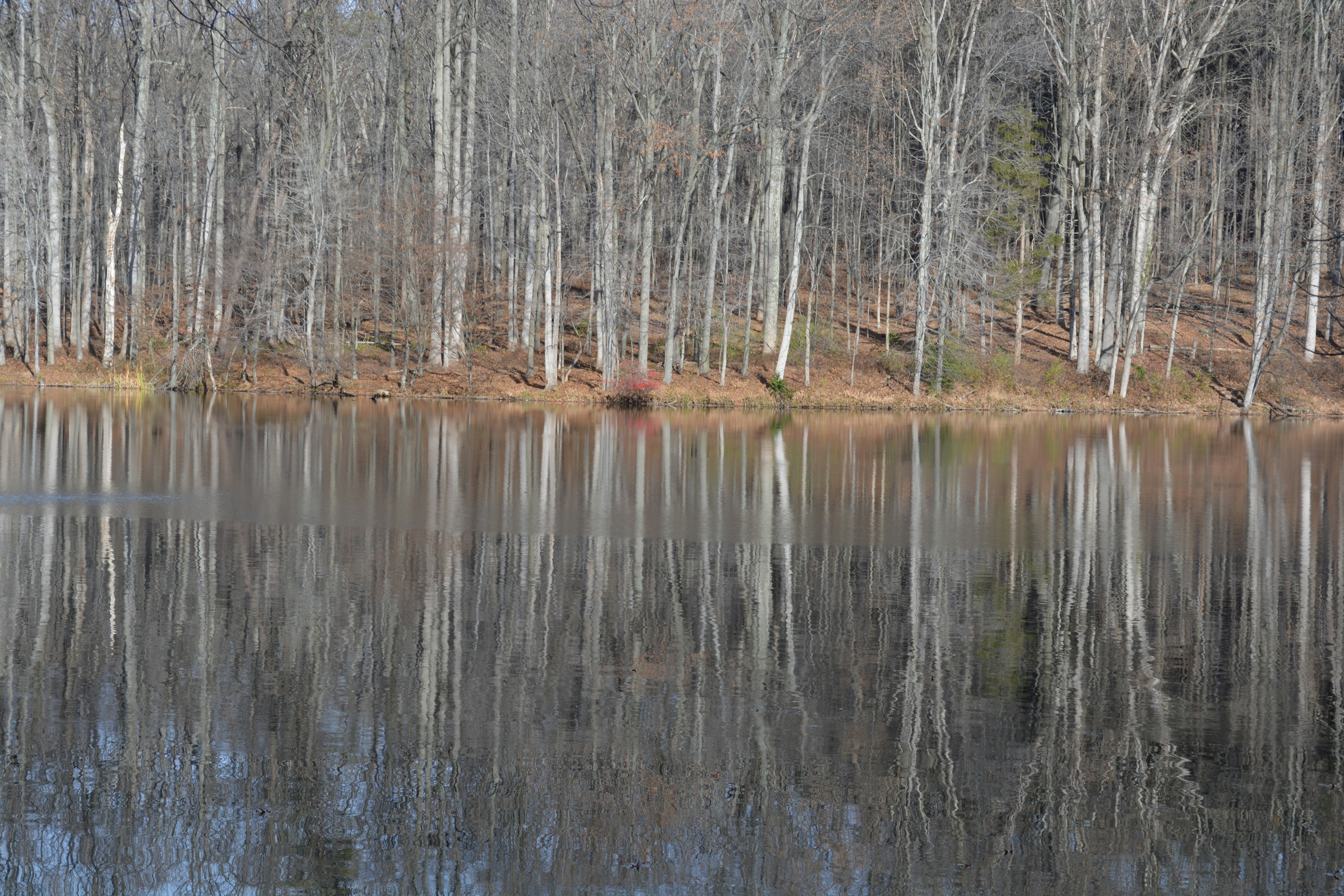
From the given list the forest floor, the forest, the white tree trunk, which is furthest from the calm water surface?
the white tree trunk

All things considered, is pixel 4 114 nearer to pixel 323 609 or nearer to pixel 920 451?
pixel 920 451

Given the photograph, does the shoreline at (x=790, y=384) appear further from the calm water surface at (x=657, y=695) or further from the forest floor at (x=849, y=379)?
the calm water surface at (x=657, y=695)

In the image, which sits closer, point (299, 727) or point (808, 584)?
point (299, 727)

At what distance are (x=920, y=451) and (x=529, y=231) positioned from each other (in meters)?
20.5

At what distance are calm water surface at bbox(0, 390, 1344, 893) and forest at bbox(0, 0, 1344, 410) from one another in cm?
2541

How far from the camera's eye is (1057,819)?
5695 mm

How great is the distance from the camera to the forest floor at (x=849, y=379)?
41406 millimetres

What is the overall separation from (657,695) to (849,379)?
37308 millimetres

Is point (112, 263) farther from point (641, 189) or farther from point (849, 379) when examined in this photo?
point (849, 379)

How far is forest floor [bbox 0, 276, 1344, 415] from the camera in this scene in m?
41.4

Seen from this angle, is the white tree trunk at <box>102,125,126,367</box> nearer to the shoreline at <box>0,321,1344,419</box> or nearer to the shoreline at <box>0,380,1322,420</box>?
the shoreline at <box>0,321,1344,419</box>

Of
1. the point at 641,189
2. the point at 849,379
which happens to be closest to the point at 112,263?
the point at 641,189

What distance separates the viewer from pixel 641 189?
4197cm

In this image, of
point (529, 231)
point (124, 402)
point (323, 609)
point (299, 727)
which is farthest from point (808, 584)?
point (529, 231)
